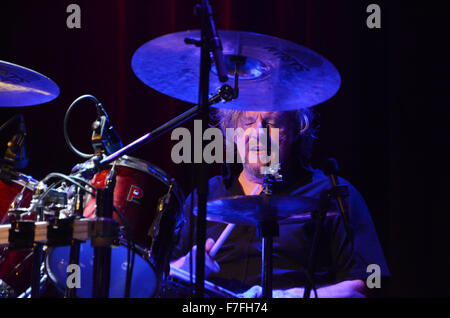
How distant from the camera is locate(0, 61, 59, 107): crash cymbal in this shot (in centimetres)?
182

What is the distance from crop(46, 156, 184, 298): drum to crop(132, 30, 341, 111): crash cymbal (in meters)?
0.33

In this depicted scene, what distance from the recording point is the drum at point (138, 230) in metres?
1.55

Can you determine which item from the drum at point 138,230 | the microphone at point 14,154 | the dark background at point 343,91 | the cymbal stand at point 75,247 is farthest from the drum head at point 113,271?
the dark background at point 343,91

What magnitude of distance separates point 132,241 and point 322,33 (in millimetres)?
1519

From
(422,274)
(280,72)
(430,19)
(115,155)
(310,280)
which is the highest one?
(430,19)

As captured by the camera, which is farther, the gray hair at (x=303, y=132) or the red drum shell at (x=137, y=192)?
the gray hair at (x=303, y=132)

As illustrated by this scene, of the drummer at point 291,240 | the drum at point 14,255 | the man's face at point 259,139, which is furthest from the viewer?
the man's face at point 259,139

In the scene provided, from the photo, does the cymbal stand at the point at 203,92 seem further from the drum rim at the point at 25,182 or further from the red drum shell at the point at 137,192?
the drum rim at the point at 25,182

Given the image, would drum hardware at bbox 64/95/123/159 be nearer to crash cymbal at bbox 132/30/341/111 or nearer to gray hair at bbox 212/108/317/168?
crash cymbal at bbox 132/30/341/111
